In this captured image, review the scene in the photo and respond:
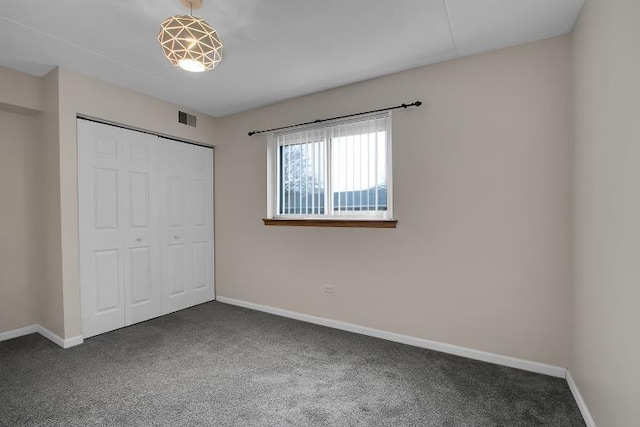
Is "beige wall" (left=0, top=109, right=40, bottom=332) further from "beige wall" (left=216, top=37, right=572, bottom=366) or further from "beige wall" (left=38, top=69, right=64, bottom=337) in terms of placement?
"beige wall" (left=216, top=37, right=572, bottom=366)

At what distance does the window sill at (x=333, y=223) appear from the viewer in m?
2.91

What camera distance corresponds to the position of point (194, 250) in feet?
13.2

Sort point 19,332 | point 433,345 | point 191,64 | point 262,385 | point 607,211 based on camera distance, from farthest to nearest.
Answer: point 19,332
point 433,345
point 262,385
point 191,64
point 607,211

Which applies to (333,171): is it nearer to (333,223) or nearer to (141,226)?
(333,223)

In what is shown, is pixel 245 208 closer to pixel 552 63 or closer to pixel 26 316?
pixel 26 316

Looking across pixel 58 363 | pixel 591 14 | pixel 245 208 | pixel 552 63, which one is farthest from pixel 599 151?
pixel 58 363

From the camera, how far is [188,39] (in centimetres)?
183

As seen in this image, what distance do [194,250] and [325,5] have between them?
125 inches

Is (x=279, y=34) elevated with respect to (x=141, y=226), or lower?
elevated

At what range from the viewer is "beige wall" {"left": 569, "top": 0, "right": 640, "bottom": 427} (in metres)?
1.30

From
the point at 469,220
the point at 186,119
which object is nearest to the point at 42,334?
the point at 186,119

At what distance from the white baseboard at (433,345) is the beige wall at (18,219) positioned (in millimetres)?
2308

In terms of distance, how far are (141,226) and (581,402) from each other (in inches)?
157

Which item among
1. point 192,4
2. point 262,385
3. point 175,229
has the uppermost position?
point 192,4
